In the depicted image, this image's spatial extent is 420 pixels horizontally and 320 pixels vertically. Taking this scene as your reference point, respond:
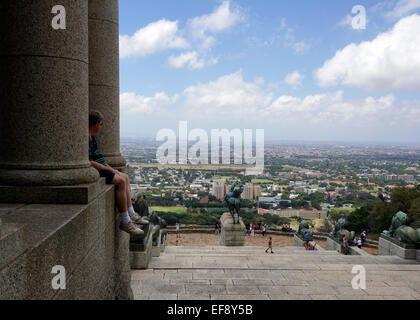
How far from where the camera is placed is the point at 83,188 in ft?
12.4

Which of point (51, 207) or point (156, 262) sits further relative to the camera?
point (156, 262)

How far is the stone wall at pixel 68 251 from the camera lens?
7.62 ft

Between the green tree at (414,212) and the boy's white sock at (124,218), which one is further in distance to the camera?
the green tree at (414,212)

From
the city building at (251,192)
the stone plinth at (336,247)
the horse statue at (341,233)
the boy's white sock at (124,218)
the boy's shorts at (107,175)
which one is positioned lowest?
the city building at (251,192)

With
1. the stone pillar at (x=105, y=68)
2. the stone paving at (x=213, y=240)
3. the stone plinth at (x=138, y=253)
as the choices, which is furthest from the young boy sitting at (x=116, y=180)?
the stone paving at (x=213, y=240)

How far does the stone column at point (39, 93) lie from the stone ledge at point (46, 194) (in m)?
0.07

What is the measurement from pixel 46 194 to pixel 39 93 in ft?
3.38

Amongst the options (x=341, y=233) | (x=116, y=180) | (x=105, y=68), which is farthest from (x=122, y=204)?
(x=341, y=233)

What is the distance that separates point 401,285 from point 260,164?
65.5 m

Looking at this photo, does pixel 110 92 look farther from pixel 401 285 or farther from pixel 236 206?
pixel 236 206

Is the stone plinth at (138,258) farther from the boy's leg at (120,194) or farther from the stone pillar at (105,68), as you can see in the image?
the boy's leg at (120,194)

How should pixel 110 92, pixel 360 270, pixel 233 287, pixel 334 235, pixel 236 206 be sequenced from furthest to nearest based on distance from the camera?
1. pixel 334 235
2. pixel 236 206
3. pixel 360 270
4. pixel 233 287
5. pixel 110 92
